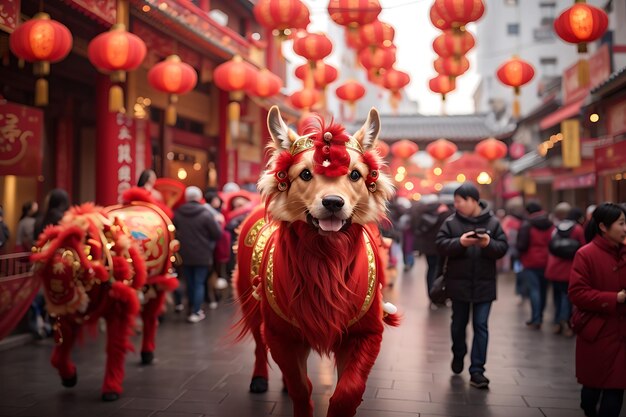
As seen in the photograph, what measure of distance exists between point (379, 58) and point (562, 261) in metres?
4.34

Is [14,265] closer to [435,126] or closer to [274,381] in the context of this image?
[274,381]

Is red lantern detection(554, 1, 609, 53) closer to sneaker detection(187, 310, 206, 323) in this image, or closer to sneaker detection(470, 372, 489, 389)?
sneaker detection(470, 372, 489, 389)

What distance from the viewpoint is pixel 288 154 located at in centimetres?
328

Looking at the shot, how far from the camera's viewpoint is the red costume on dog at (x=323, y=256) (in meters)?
3.13

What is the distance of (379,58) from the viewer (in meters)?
9.20

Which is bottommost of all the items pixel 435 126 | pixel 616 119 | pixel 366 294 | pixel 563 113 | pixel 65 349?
pixel 65 349

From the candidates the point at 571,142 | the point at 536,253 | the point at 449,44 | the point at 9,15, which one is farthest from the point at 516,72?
the point at 571,142

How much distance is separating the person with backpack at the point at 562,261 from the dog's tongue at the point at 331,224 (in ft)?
16.4

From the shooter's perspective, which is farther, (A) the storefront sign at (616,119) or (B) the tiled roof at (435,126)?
(B) the tiled roof at (435,126)

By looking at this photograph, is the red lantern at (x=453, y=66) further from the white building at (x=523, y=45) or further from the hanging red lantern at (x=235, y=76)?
the white building at (x=523, y=45)

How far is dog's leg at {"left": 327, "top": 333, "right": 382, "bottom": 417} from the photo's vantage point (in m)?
3.25

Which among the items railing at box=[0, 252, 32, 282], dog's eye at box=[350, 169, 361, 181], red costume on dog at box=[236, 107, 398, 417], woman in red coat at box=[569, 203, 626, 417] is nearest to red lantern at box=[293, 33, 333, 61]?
railing at box=[0, 252, 32, 282]

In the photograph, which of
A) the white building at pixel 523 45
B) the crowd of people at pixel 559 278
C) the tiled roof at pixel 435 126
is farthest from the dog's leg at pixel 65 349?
the white building at pixel 523 45

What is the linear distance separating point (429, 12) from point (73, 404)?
5.79m
